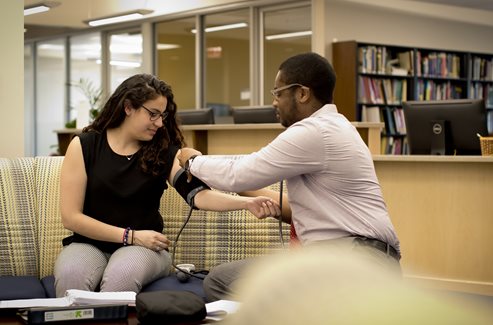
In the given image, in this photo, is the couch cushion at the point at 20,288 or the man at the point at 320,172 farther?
the couch cushion at the point at 20,288

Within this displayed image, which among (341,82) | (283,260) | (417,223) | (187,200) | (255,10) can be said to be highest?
(255,10)

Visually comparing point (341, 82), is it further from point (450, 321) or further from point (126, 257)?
point (450, 321)

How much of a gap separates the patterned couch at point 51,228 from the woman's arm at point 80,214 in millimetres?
295

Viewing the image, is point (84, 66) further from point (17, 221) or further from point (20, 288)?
point (20, 288)

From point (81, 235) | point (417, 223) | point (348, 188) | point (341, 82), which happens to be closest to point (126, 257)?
point (81, 235)

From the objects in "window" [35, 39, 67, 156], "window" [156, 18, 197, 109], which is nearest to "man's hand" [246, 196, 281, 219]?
"window" [156, 18, 197, 109]

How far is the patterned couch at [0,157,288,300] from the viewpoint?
3.04 metres

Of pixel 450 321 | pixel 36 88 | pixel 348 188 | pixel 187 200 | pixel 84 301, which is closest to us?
pixel 450 321

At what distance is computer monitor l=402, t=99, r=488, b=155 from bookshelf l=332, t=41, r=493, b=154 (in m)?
4.68

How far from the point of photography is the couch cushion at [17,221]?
3.02 meters

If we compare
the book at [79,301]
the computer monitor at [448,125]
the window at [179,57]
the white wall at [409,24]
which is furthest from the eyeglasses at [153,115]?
the window at [179,57]

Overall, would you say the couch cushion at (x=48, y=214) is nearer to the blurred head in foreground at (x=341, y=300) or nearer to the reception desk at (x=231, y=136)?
Result: the reception desk at (x=231, y=136)

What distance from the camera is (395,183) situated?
465 cm

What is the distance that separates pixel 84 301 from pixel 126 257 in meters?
0.68
